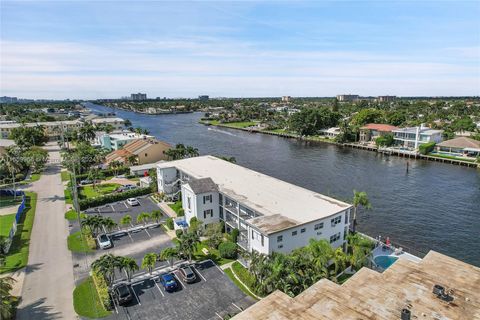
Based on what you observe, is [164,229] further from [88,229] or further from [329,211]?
[329,211]

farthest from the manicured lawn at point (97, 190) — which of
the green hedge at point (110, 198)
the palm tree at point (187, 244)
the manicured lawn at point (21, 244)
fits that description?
the palm tree at point (187, 244)

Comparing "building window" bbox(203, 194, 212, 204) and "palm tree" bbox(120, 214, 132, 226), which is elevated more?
"building window" bbox(203, 194, 212, 204)

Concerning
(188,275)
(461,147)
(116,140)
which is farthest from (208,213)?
(461,147)

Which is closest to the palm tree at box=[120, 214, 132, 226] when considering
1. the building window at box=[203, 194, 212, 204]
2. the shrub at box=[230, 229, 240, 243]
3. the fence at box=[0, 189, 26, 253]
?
the building window at box=[203, 194, 212, 204]

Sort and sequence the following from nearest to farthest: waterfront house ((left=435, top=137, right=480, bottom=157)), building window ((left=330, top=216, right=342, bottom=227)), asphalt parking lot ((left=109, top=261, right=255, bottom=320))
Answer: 1. asphalt parking lot ((left=109, top=261, right=255, bottom=320))
2. building window ((left=330, top=216, right=342, bottom=227))
3. waterfront house ((left=435, top=137, right=480, bottom=157))

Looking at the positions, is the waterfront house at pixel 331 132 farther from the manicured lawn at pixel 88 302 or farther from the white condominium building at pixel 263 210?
the manicured lawn at pixel 88 302

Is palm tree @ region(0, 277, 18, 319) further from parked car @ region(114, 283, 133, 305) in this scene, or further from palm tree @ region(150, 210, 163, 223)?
palm tree @ region(150, 210, 163, 223)
